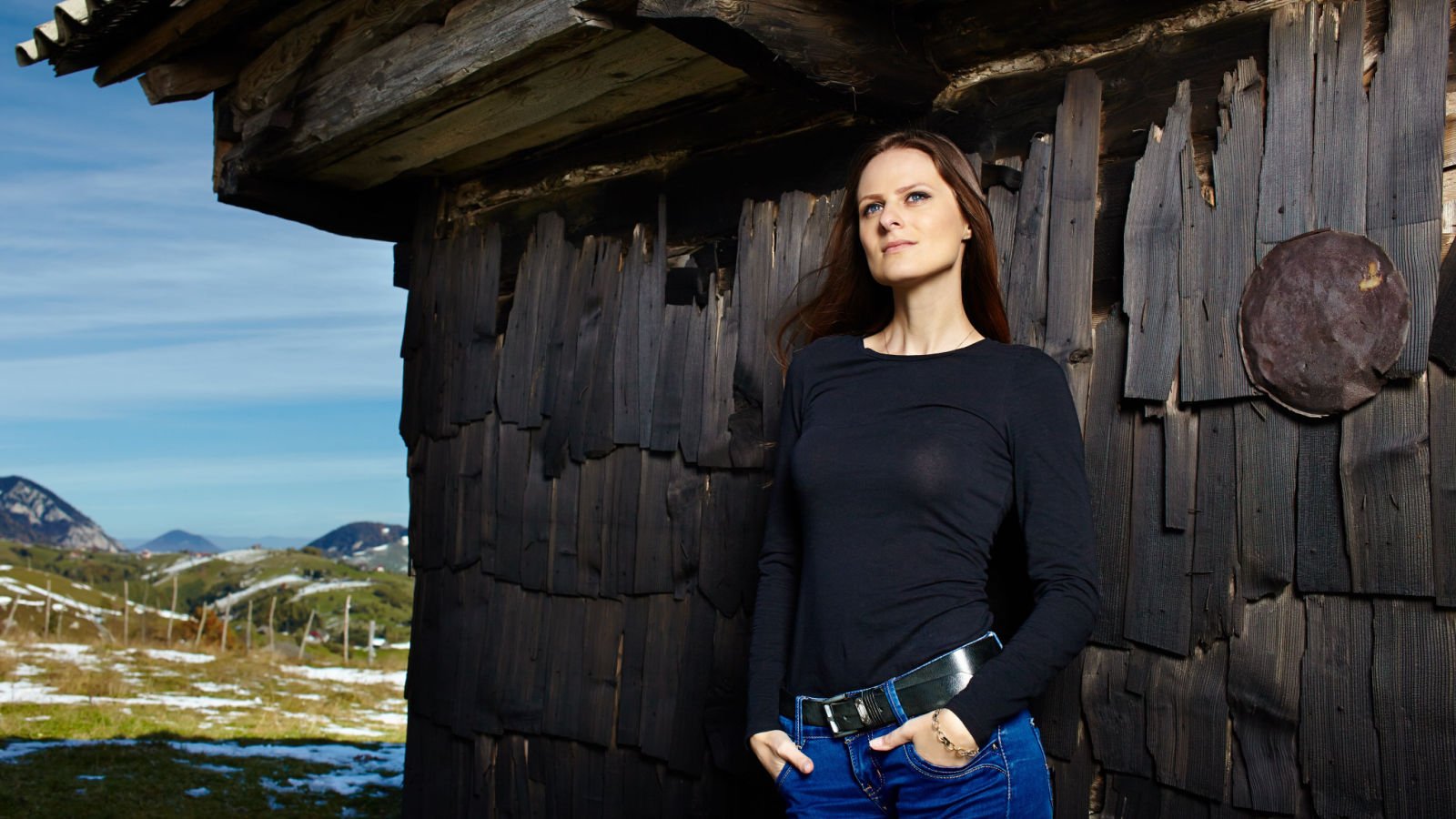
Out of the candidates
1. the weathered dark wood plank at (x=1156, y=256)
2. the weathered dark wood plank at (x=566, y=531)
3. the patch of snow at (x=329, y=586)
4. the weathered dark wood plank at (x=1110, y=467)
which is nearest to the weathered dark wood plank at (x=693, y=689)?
the weathered dark wood plank at (x=566, y=531)

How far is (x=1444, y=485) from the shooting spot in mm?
2055

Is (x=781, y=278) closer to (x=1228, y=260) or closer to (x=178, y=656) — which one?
(x=1228, y=260)

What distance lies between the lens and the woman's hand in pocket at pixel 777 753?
6.49 ft

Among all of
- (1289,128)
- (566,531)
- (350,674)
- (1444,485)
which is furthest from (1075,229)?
(350,674)

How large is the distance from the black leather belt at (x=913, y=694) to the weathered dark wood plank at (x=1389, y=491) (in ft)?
2.51

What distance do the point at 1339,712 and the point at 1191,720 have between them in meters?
0.28

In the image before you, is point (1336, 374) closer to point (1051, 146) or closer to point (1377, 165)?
point (1377, 165)

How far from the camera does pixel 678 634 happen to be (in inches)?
136

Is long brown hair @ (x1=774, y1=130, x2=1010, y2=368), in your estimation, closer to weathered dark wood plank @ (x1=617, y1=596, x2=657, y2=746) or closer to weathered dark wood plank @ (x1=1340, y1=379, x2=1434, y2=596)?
weathered dark wood plank @ (x1=1340, y1=379, x2=1434, y2=596)

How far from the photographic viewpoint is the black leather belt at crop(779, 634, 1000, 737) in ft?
6.24

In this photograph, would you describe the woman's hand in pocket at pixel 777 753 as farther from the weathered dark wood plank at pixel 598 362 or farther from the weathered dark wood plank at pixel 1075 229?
the weathered dark wood plank at pixel 598 362

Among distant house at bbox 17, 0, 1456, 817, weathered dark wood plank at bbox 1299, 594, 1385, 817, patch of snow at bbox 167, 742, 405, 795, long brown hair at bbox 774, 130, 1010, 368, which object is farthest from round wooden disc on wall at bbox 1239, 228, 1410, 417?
patch of snow at bbox 167, 742, 405, 795

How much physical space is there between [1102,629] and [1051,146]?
3.79 feet

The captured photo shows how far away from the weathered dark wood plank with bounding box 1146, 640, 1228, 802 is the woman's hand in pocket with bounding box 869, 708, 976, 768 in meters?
0.72
